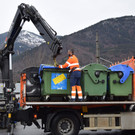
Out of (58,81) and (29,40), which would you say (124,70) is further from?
(29,40)

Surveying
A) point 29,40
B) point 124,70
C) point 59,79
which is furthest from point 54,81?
point 29,40

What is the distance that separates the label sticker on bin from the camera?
26.3 feet

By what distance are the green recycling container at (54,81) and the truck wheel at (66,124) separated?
2.39ft

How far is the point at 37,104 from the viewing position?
7.75 metres

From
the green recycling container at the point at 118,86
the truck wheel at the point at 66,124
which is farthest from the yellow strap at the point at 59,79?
the green recycling container at the point at 118,86

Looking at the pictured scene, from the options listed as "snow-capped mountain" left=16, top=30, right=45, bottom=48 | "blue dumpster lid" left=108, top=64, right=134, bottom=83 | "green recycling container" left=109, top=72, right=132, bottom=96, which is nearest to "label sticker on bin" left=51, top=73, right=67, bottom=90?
"green recycling container" left=109, top=72, right=132, bottom=96

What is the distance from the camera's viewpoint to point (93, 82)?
8188 mm

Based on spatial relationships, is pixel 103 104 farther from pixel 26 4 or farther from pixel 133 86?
pixel 26 4

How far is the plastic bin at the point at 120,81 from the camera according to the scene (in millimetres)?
8305

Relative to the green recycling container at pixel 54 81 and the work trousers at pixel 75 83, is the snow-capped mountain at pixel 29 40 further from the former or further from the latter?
the work trousers at pixel 75 83

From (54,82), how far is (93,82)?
3.89 ft

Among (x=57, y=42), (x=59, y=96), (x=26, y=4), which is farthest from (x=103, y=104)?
(x=26, y=4)

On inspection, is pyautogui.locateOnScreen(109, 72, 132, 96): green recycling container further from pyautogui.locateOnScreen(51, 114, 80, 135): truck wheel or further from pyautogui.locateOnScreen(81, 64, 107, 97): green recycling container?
pyautogui.locateOnScreen(51, 114, 80, 135): truck wheel

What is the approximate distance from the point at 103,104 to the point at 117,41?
9337 cm
